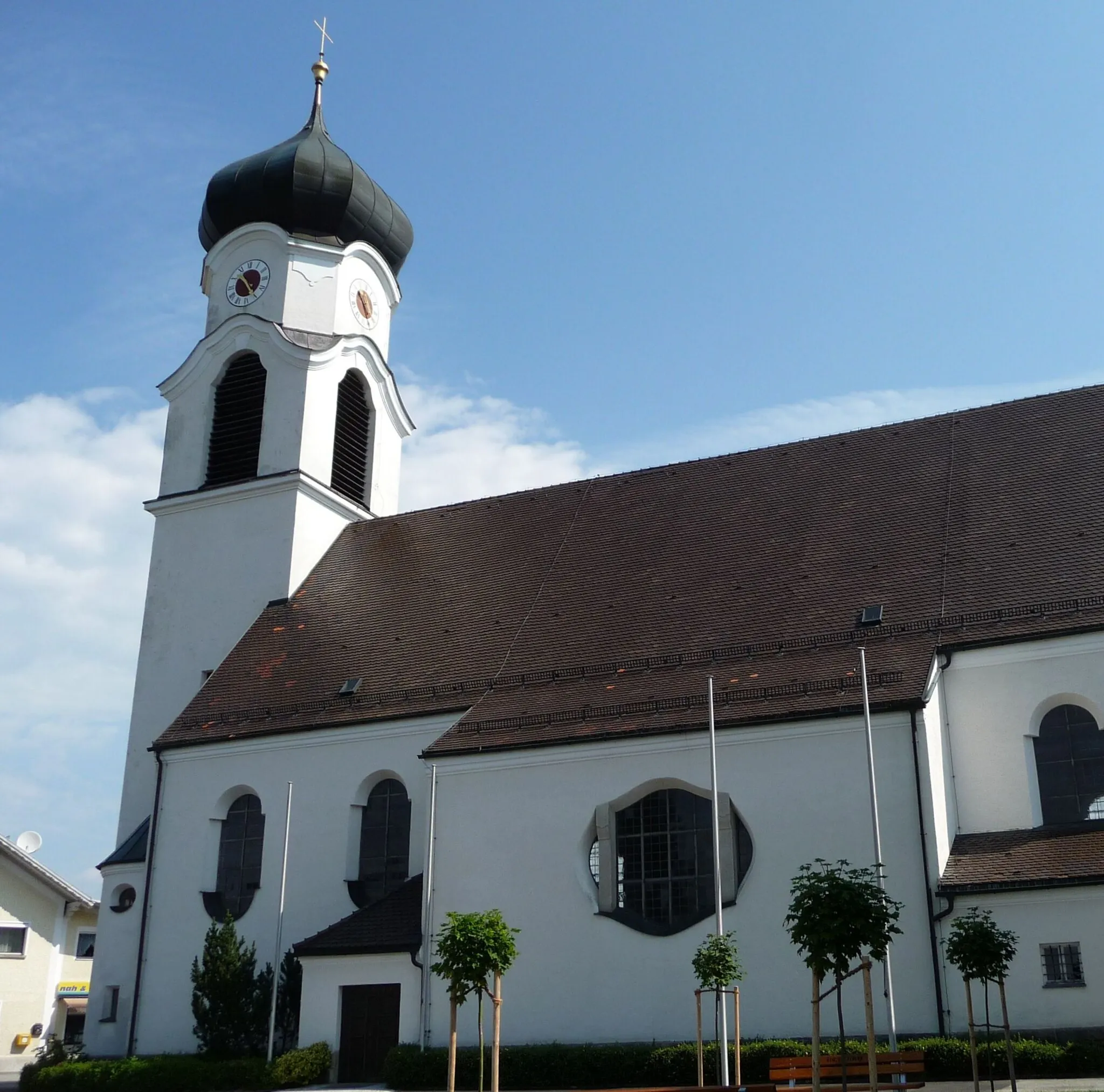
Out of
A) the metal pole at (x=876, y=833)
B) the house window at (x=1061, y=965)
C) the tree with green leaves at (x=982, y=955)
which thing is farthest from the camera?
the house window at (x=1061, y=965)

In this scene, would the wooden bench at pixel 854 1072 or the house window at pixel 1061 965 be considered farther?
the house window at pixel 1061 965

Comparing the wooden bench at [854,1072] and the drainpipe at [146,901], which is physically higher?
the drainpipe at [146,901]

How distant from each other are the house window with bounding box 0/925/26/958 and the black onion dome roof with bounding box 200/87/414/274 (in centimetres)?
1799

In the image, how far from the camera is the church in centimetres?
1931

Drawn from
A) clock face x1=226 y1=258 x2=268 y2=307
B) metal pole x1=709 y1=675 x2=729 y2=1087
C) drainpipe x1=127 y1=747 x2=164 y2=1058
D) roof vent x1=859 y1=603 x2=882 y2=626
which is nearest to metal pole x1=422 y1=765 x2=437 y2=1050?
metal pole x1=709 y1=675 x2=729 y2=1087

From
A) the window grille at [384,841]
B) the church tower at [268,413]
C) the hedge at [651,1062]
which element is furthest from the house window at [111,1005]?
the hedge at [651,1062]

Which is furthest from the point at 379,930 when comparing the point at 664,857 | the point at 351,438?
the point at 351,438

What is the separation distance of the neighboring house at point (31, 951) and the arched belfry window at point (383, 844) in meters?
13.1

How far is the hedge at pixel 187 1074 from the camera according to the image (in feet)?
69.9

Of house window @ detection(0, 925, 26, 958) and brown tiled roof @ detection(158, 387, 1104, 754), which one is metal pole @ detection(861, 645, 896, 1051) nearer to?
brown tiled roof @ detection(158, 387, 1104, 754)

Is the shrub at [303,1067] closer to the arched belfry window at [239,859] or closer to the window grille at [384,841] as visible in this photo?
the window grille at [384,841]

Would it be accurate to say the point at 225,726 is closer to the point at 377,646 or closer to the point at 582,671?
the point at 377,646

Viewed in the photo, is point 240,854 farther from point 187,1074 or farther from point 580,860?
→ point 580,860

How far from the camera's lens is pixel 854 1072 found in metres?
16.2
